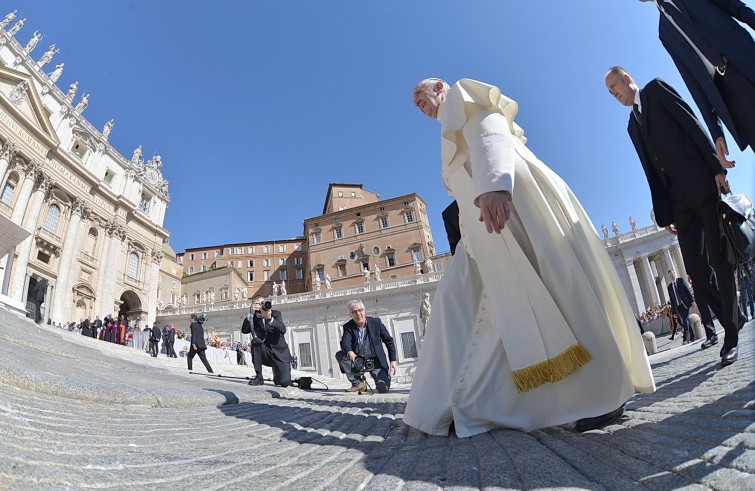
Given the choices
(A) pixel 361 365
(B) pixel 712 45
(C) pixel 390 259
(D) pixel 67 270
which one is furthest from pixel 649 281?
(D) pixel 67 270

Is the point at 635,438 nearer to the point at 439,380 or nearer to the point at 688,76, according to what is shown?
the point at 439,380

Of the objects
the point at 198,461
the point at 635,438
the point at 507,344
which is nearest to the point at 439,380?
the point at 507,344

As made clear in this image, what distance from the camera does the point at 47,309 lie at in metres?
29.9

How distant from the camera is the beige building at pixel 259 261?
186 feet

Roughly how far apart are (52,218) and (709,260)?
137 ft

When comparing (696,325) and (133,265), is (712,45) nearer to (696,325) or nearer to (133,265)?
(696,325)

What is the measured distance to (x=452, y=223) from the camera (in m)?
3.24

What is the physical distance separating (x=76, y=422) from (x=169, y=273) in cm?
5518

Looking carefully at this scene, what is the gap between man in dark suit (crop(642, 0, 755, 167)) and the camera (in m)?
1.99

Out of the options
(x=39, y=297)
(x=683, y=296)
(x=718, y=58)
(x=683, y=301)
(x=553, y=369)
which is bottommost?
(x=553, y=369)

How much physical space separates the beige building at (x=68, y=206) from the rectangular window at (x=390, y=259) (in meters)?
25.7

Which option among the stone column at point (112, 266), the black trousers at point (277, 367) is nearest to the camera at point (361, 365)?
the black trousers at point (277, 367)

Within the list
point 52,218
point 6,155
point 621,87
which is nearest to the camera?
point 621,87

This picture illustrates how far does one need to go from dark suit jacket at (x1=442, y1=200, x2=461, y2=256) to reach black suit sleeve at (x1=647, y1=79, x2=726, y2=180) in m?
2.03
